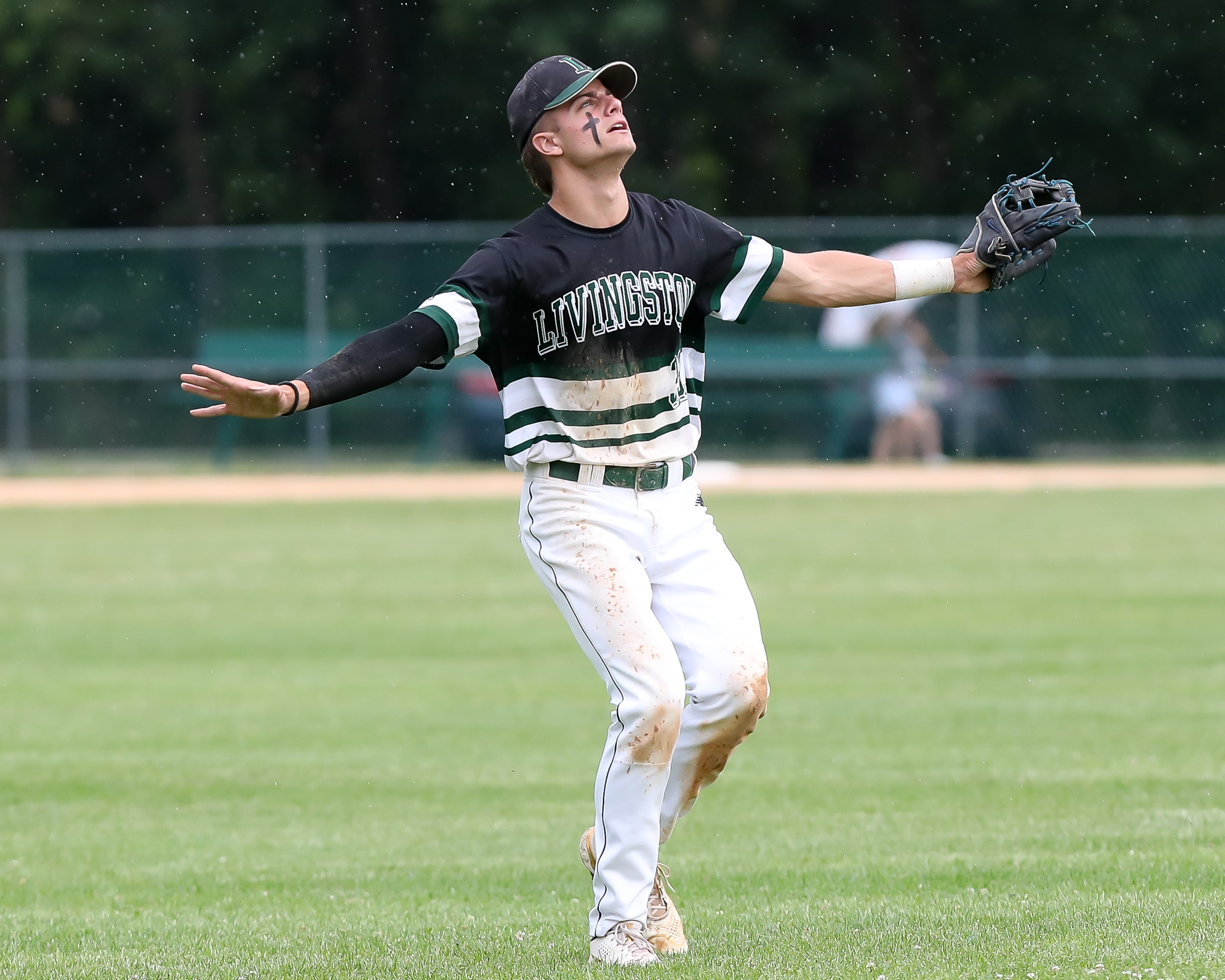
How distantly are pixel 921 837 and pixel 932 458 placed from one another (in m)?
17.9

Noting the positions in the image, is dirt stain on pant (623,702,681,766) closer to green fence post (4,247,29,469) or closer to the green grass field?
the green grass field

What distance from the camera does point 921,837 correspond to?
6840 millimetres

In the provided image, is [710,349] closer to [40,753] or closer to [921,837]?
[40,753]

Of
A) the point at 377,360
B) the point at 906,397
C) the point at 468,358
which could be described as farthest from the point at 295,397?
the point at 906,397

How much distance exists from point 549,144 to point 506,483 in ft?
60.1

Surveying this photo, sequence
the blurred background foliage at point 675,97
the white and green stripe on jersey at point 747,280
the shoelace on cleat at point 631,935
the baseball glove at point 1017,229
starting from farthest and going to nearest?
the blurred background foliage at point 675,97 < the baseball glove at point 1017,229 < the white and green stripe on jersey at point 747,280 < the shoelace on cleat at point 631,935

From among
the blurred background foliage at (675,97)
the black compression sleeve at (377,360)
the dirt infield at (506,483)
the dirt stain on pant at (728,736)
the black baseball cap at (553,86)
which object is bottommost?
the dirt stain on pant at (728,736)

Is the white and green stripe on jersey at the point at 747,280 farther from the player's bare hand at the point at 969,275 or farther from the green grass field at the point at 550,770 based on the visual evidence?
the green grass field at the point at 550,770

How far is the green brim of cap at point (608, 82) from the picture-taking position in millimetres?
5277

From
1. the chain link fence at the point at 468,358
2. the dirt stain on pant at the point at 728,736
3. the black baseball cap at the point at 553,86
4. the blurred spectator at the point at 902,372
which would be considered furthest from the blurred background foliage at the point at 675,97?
the dirt stain on pant at the point at 728,736

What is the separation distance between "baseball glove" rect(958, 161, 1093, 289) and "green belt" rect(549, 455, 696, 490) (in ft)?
3.83

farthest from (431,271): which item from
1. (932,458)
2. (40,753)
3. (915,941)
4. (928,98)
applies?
(915,941)

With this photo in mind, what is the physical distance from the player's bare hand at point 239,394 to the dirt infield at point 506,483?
1717 centimetres

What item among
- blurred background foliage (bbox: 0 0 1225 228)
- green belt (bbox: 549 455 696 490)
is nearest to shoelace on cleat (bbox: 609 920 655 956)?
green belt (bbox: 549 455 696 490)
